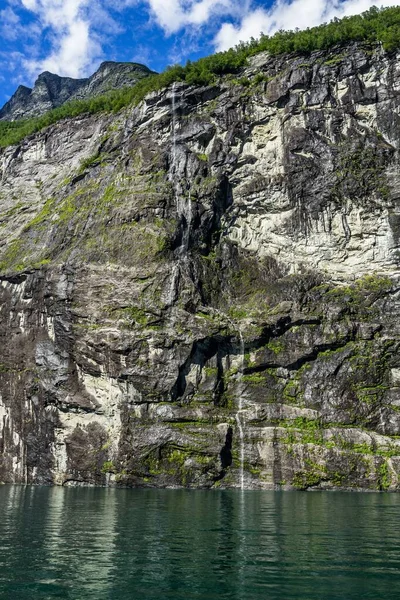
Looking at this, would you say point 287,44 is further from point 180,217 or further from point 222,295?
point 222,295

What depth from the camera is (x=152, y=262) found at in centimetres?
4847

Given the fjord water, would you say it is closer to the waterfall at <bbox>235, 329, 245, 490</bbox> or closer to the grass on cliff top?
the waterfall at <bbox>235, 329, 245, 490</bbox>

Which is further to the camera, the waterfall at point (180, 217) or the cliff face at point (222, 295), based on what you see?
the waterfall at point (180, 217)

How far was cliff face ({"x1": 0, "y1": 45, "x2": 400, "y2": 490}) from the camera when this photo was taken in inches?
1651

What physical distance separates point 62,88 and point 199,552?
116 metres

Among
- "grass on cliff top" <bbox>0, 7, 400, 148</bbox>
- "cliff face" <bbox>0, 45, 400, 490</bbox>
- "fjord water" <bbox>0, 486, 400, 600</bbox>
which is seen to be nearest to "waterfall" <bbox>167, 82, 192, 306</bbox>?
"cliff face" <bbox>0, 45, 400, 490</bbox>

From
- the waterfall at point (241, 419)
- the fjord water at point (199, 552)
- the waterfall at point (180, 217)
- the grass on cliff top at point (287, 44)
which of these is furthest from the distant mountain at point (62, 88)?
the fjord water at point (199, 552)

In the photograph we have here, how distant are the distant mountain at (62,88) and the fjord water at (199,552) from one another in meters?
86.4

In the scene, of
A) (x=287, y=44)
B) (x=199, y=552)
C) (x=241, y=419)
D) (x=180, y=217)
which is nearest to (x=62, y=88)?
(x=287, y=44)

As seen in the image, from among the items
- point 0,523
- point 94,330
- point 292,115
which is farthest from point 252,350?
point 0,523

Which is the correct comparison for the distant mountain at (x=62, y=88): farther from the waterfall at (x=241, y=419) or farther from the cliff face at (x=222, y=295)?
the waterfall at (x=241, y=419)

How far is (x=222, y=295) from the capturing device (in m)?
49.9

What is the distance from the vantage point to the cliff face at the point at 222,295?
41.9 m

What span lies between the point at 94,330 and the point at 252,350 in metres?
12.8
